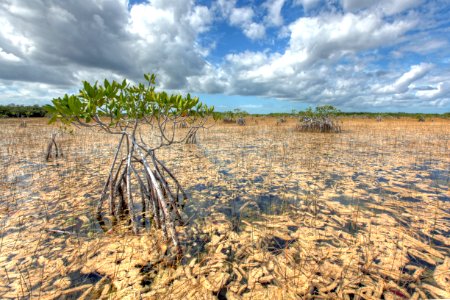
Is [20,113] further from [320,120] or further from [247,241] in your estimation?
[247,241]

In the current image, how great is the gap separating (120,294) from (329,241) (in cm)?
281

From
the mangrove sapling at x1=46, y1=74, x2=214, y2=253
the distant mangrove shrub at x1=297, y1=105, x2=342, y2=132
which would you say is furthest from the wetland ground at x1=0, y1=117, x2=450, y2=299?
the distant mangrove shrub at x1=297, y1=105, x2=342, y2=132

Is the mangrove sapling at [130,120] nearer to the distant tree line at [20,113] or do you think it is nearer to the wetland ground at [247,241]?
the wetland ground at [247,241]

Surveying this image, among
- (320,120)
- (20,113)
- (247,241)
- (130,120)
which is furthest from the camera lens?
(20,113)

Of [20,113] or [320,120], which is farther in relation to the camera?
Result: [20,113]

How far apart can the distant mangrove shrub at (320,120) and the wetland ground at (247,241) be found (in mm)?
12358

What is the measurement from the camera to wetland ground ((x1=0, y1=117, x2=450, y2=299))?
7.88 feet

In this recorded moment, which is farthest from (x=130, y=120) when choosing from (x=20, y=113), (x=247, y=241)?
(x=20, y=113)

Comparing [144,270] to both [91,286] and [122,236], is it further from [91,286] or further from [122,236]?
[122,236]

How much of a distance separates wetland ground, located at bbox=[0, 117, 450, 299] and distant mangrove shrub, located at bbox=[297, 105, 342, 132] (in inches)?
487

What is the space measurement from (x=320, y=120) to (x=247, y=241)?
56.7 ft

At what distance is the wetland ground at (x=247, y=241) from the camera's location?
240 cm

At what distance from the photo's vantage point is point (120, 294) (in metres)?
2.30

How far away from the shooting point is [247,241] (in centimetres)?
324
